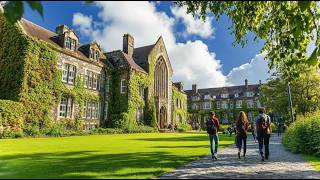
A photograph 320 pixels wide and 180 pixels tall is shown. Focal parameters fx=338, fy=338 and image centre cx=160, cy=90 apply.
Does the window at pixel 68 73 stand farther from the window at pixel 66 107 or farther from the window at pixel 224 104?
the window at pixel 224 104

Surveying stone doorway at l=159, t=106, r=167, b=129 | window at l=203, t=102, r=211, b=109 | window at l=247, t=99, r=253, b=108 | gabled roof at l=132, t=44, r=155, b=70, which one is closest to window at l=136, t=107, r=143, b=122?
stone doorway at l=159, t=106, r=167, b=129

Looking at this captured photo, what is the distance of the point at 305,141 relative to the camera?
58.3ft

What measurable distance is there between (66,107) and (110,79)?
972 centimetres

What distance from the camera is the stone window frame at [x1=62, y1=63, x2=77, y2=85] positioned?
3658 centimetres

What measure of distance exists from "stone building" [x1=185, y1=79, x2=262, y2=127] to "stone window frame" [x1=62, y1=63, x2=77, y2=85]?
59.1 m

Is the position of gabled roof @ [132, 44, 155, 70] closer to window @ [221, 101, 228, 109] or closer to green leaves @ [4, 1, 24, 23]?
green leaves @ [4, 1, 24, 23]

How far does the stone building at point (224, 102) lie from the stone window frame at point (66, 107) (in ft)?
195

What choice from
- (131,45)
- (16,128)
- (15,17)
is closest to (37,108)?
(16,128)

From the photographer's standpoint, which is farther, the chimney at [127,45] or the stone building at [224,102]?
the stone building at [224,102]

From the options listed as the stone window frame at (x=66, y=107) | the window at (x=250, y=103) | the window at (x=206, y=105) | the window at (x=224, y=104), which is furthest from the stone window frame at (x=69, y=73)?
the window at (x=206, y=105)

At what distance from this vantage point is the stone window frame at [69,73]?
3658cm

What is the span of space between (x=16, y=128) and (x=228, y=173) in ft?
79.0

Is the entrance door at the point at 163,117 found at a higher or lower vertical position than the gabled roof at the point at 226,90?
lower

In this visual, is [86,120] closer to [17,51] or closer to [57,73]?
[57,73]
